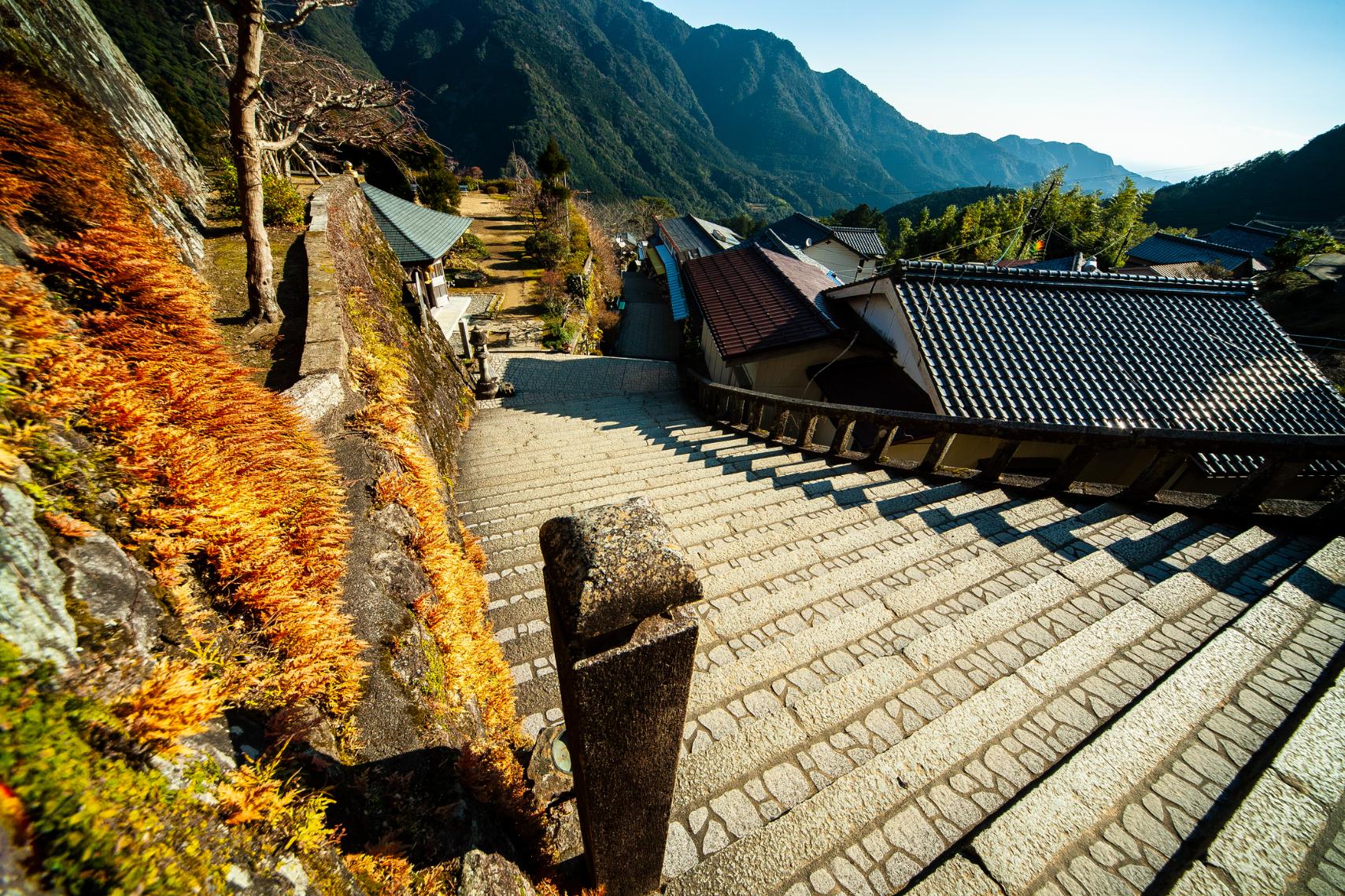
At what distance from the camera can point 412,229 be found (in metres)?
12.6

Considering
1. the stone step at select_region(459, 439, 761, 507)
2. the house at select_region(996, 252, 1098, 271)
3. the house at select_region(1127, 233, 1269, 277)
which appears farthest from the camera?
the house at select_region(1127, 233, 1269, 277)

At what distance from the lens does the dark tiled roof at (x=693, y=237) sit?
31.2 metres

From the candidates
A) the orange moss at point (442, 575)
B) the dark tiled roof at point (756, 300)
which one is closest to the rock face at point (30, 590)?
the orange moss at point (442, 575)

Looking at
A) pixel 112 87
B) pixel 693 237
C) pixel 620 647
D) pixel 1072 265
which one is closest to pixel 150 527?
pixel 620 647

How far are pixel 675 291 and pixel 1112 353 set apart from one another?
702 inches

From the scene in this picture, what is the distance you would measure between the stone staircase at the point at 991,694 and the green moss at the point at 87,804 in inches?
75.9

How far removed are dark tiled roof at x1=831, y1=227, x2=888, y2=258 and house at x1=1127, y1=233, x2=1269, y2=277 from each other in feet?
52.8

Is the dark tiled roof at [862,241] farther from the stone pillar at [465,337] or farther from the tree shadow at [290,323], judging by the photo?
the tree shadow at [290,323]

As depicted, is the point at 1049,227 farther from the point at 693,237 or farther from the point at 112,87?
the point at 112,87

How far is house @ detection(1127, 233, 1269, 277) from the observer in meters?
30.3

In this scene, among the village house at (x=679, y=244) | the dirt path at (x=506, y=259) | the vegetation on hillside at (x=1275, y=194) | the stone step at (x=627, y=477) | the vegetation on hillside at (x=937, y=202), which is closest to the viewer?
the stone step at (x=627, y=477)

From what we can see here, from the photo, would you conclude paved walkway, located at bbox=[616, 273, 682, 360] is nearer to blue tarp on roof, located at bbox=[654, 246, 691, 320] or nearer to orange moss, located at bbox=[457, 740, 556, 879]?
blue tarp on roof, located at bbox=[654, 246, 691, 320]

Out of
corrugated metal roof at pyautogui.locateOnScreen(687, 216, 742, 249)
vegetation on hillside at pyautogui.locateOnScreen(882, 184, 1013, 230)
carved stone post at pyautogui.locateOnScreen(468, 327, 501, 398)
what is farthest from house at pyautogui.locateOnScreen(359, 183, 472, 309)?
vegetation on hillside at pyautogui.locateOnScreen(882, 184, 1013, 230)

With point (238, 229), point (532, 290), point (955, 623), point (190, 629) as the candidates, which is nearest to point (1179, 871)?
point (955, 623)
